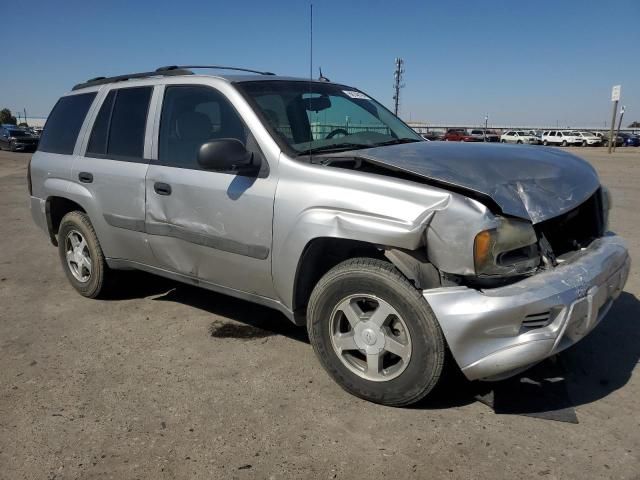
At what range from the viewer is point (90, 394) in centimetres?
311

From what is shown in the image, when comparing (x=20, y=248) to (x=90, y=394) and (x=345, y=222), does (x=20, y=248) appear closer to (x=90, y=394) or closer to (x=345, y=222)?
(x=90, y=394)

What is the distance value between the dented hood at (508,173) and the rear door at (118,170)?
180 centimetres

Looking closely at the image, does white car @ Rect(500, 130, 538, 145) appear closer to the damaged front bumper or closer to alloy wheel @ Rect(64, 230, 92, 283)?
alloy wheel @ Rect(64, 230, 92, 283)

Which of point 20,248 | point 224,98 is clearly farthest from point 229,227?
point 20,248

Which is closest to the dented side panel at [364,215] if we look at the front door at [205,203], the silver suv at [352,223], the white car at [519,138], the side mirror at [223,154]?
the silver suv at [352,223]

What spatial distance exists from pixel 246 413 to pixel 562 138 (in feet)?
180

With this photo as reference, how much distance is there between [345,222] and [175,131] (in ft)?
5.52

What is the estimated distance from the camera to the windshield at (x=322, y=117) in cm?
344

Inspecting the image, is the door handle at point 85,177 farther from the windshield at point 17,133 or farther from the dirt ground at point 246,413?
the windshield at point 17,133

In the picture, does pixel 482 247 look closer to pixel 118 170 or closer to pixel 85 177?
pixel 118 170

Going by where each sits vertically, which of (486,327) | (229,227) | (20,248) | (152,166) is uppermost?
(152,166)

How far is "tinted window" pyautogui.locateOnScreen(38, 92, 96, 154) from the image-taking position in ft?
15.3

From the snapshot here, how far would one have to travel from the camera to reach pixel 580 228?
341 centimetres

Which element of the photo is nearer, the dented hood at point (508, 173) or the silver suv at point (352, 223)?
the silver suv at point (352, 223)
